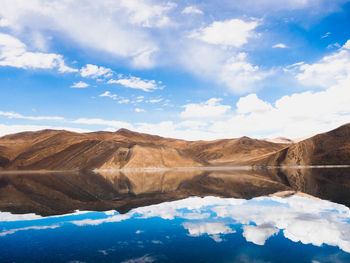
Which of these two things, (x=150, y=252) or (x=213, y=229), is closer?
(x=150, y=252)

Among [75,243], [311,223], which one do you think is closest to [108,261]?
[75,243]

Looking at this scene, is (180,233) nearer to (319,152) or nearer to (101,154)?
(101,154)

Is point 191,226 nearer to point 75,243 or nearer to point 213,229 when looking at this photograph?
point 213,229

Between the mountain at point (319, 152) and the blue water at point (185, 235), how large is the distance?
9782cm

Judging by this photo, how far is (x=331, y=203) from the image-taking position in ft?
57.2

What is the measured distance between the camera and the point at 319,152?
10881cm

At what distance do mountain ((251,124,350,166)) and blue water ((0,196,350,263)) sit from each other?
97.8 metres

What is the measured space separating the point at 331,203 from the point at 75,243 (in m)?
15.2

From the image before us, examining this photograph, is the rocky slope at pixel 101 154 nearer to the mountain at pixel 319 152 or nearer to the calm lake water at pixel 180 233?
the mountain at pixel 319 152

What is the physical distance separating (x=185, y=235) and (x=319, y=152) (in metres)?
113

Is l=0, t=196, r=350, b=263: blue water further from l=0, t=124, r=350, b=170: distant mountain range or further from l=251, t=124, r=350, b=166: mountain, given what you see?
l=251, t=124, r=350, b=166: mountain

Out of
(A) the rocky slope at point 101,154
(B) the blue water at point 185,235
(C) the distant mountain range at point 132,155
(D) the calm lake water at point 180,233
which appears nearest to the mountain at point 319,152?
(C) the distant mountain range at point 132,155

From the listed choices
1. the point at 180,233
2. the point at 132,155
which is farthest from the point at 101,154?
the point at 180,233

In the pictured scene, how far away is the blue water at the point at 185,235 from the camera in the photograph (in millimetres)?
8484
